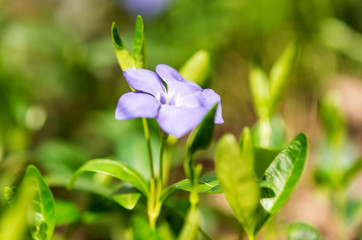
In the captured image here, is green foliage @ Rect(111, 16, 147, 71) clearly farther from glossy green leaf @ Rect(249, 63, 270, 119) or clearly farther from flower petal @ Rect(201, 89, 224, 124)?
glossy green leaf @ Rect(249, 63, 270, 119)

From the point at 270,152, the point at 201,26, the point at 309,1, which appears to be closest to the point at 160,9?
the point at 201,26

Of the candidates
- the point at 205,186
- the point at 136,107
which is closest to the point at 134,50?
the point at 136,107

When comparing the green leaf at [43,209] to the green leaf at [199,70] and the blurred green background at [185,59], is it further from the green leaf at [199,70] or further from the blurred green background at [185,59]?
the blurred green background at [185,59]

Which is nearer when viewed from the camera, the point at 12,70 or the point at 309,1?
the point at 12,70

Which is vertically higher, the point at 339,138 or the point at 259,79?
the point at 259,79

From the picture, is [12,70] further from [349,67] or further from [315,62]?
[349,67]

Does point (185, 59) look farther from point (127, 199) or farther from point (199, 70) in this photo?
point (127, 199)

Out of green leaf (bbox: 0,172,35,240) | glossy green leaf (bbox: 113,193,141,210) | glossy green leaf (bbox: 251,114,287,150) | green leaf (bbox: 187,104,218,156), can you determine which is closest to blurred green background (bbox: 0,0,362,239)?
glossy green leaf (bbox: 251,114,287,150)
